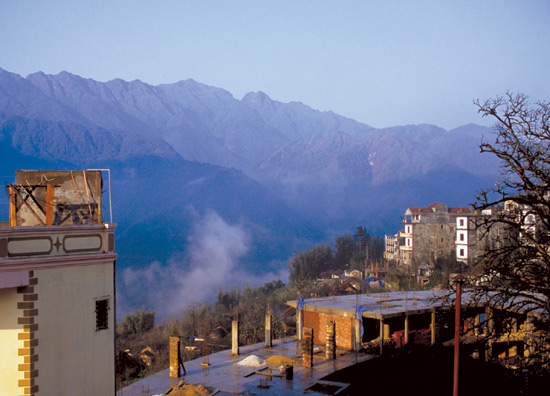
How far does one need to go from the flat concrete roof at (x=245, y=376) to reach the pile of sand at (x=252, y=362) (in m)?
0.28

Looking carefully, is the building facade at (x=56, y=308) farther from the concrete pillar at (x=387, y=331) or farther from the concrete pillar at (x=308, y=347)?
the concrete pillar at (x=387, y=331)

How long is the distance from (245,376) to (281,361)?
7.91 feet

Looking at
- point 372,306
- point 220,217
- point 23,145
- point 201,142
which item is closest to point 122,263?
point 220,217

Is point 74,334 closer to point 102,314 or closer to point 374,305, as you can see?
point 102,314

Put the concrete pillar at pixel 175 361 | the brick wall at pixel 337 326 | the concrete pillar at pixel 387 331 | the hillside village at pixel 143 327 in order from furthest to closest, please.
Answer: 1. the concrete pillar at pixel 387 331
2. the brick wall at pixel 337 326
3. the concrete pillar at pixel 175 361
4. the hillside village at pixel 143 327

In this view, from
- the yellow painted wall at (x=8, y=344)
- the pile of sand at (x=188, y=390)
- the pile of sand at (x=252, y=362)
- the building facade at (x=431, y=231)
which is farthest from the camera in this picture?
the building facade at (x=431, y=231)

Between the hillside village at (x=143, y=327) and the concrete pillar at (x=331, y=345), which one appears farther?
the concrete pillar at (x=331, y=345)

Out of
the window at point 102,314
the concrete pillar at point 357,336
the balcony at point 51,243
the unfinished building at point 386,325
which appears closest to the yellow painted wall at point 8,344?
the balcony at point 51,243

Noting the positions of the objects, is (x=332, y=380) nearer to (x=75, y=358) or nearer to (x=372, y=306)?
(x=372, y=306)

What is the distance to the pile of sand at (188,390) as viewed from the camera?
19031 mm

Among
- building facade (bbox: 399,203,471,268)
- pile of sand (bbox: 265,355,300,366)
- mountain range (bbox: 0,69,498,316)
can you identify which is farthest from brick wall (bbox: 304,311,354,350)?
mountain range (bbox: 0,69,498,316)

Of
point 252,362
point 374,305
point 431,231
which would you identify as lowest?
point 252,362

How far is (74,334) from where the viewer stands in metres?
13.0

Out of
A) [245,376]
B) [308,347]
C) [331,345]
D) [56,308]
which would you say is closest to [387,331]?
[331,345]
